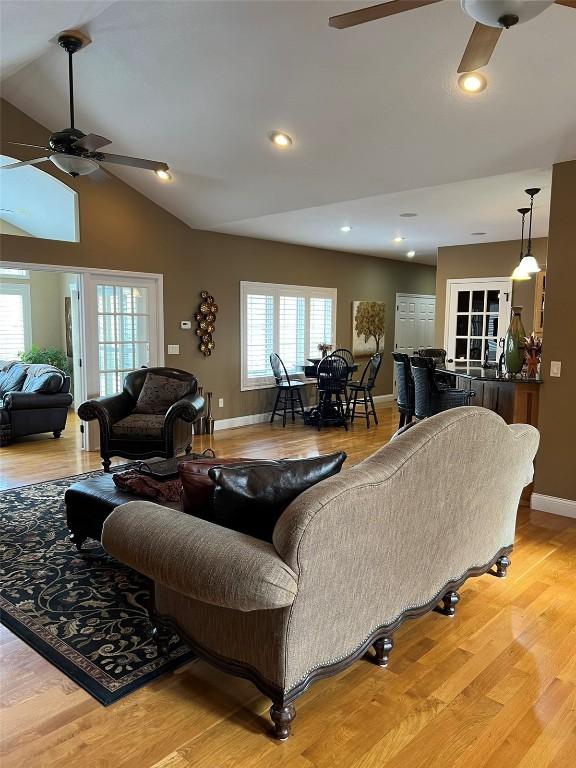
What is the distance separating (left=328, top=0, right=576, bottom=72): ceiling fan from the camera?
173cm

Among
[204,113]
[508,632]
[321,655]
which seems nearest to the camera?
[321,655]

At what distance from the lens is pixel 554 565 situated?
327cm

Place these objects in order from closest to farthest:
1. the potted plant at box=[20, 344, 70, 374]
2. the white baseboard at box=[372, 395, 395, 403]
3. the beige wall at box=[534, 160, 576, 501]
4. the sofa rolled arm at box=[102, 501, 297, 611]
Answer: the sofa rolled arm at box=[102, 501, 297, 611] < the beige wall at box=[534, 160, 576, 501] < the potted plant at box=[20, 344, 70, 374] < the white baseboard at box=[372, 395, 395, 403]

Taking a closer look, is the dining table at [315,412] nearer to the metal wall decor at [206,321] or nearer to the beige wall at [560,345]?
the metal wall decor at [206,321]

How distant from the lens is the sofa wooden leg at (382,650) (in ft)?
7.31

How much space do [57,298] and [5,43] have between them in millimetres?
5729

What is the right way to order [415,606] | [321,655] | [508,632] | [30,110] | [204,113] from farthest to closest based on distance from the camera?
[30,110]
[204,113]
[508,632]
[415,606]
[321,655]

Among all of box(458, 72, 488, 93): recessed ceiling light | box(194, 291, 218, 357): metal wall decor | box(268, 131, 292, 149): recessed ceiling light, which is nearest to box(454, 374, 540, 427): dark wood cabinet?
box(458, 72, 488, 93): recessed ceiling light

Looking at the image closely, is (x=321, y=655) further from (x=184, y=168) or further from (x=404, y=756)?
(x=184, y=168)

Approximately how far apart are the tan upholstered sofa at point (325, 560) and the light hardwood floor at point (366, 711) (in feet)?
0.53

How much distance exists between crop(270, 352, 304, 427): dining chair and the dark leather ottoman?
4514 mm

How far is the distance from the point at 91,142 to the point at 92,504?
2295mm

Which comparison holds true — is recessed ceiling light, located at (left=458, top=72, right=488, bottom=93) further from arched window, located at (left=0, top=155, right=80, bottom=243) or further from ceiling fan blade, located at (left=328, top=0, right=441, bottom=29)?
arched window, located at (left=0, top=155, right=80, bottom=243)

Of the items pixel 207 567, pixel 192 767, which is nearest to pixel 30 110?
pixel 207 567
